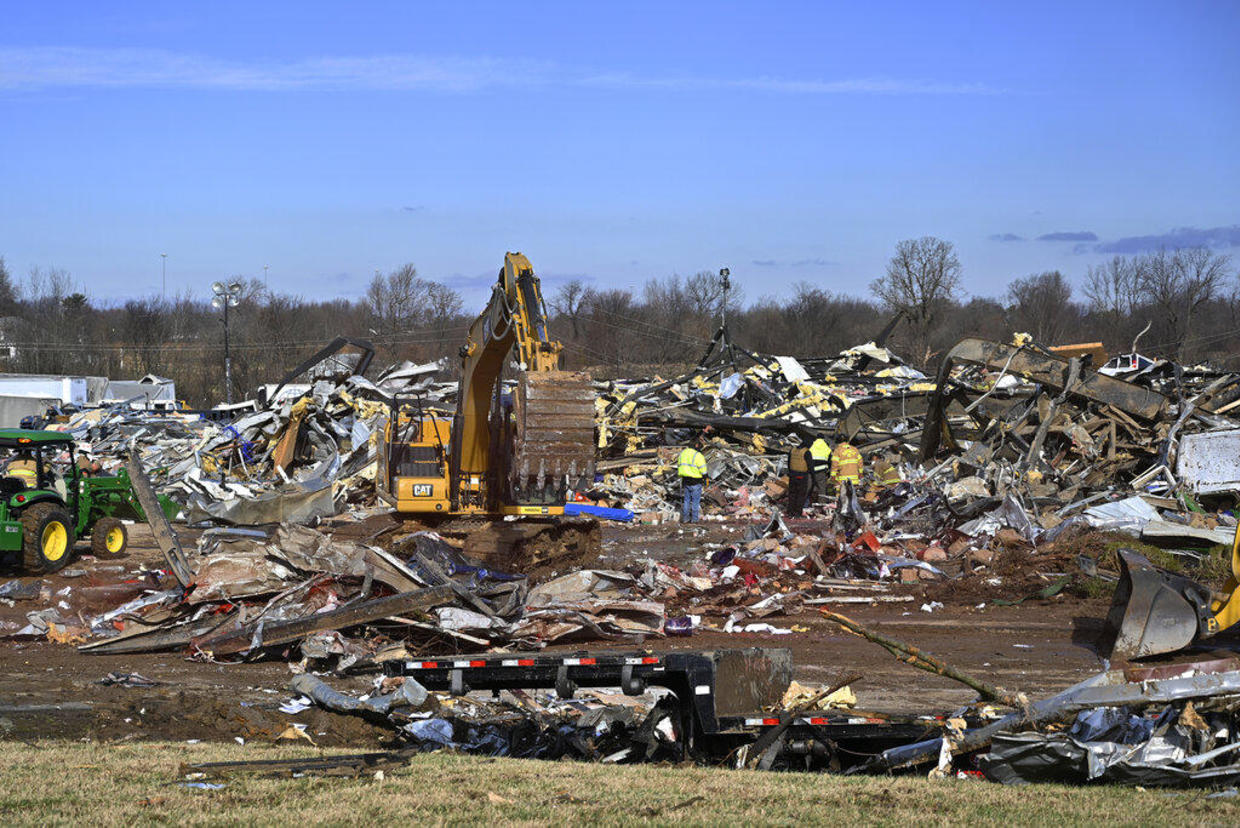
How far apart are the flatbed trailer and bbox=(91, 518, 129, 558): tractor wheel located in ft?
39.8

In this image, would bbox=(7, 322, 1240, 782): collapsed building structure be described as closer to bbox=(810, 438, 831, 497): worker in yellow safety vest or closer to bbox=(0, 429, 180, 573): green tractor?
bbox=(810, 438, 831, 497): worker in yellow safety vest

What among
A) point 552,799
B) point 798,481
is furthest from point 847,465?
point 552,799

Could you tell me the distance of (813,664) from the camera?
433 inches

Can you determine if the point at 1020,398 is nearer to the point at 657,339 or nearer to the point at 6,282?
the point at 657,339

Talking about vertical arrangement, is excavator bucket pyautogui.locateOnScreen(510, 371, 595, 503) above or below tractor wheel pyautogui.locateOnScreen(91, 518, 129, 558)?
above

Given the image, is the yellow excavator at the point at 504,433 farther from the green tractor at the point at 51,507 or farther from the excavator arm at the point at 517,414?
the green tractor at the point at 51,507

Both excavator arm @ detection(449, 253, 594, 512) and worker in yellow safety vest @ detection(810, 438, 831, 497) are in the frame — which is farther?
worker in yellow safety vest @ detection(810, 438, 831, 497)

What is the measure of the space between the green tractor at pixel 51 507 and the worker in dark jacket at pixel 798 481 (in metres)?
11.6

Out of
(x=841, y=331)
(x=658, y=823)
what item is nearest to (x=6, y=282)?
(x=841, y=331)

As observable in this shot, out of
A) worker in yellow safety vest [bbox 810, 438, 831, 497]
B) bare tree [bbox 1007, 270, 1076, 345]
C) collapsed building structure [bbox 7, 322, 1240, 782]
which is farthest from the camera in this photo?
bare tree [bbox 1007, 270, 1076, 345]

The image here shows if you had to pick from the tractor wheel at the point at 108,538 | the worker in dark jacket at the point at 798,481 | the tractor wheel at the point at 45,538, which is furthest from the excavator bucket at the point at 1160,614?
the tractor wheel at the point at 108,538

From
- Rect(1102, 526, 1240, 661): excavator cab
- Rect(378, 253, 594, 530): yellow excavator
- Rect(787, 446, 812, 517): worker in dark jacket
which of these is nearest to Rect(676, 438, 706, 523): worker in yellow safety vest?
Rect(787, 446, 812, 517): worker in dark jacket

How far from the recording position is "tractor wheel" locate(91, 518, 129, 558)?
18500 mm

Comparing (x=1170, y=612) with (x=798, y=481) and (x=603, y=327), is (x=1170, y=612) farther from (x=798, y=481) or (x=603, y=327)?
(x=603, y=327)
